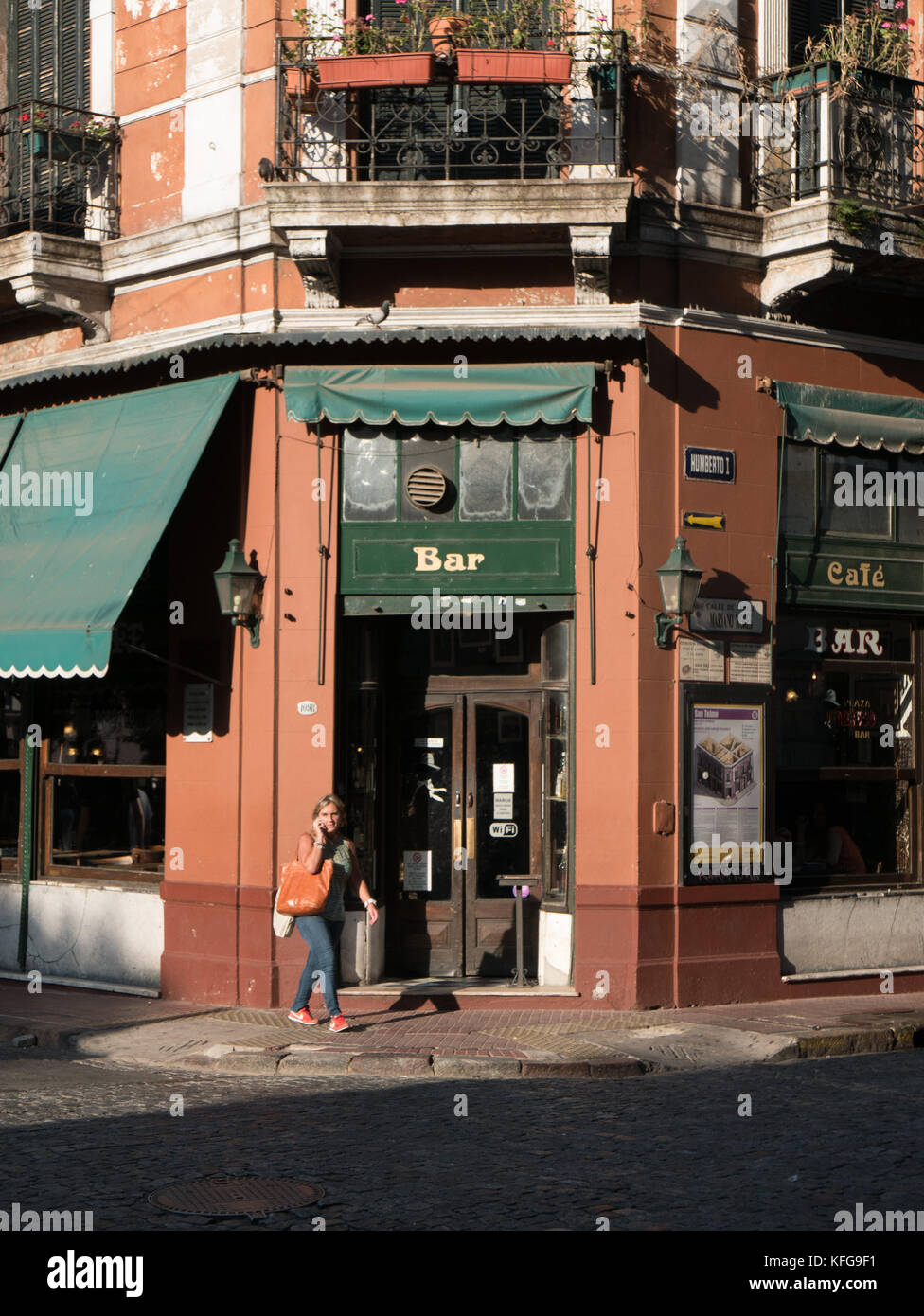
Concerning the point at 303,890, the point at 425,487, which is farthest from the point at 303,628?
the point at 303,890

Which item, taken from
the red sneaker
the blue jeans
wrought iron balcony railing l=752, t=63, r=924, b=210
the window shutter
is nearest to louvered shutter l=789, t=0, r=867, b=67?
wrought iron balcony railing l=752, t=63, r=924, b=210

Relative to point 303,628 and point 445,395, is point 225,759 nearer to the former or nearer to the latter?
point 303,628

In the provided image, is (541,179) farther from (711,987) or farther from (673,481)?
(711,987)

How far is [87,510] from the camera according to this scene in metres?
13.0

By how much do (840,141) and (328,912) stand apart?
754cm

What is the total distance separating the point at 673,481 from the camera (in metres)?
12.5

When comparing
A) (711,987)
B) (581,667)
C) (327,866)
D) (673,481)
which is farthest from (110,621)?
(711,987)

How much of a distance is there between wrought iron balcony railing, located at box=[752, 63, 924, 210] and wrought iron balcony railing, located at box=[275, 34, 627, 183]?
1588 millimetres

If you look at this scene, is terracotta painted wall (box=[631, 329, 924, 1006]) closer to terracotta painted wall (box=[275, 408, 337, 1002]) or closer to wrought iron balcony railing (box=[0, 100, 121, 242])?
terracotta painted wall (box=[275, 408, 337, 1002])

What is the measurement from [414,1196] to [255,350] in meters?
7.89

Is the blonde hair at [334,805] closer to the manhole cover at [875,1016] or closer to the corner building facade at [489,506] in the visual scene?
the corner building facade at [489,506]

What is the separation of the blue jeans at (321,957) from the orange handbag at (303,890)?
3.7 inches

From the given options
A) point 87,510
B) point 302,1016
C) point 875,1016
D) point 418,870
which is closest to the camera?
point 302,1016

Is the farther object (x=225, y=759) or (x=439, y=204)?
(x=225, y=759)
